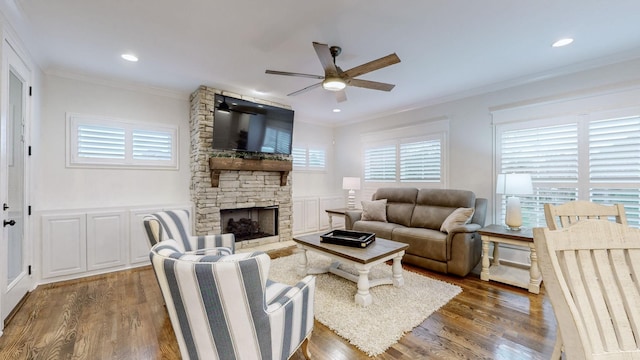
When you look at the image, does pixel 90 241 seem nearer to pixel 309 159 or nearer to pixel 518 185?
pixel 309 159

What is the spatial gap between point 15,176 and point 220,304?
9.95ft

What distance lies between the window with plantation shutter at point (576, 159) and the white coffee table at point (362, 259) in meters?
2.16

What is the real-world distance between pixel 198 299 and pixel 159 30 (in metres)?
2.56

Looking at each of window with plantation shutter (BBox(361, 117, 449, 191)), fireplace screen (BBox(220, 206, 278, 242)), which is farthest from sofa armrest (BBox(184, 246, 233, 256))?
window with plantation shutter (BBox(361, 117, 449, 191))

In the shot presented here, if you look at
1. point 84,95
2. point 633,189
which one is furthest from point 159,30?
point 633,189

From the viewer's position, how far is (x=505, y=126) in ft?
12.5

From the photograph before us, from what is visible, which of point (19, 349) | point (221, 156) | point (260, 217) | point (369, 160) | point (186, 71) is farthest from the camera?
point (369, 160)

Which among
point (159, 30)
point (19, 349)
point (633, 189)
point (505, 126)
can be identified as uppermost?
point (159, 30)

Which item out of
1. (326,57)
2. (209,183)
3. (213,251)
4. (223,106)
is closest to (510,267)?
(326,57)

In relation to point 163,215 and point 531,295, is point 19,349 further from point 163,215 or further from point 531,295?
point 531,295

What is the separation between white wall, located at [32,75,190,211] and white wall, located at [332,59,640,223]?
4.05 m

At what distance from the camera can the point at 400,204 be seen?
460 centimetres

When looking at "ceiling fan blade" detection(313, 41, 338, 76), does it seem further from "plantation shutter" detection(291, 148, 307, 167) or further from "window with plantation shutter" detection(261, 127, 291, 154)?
"plantation shutter" detection(291, 148, 307, 167)

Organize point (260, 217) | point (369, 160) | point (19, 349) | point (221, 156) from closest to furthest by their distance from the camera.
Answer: point (19, 349) → point (221, 156) → point (260, 217) → point (369, 160)
